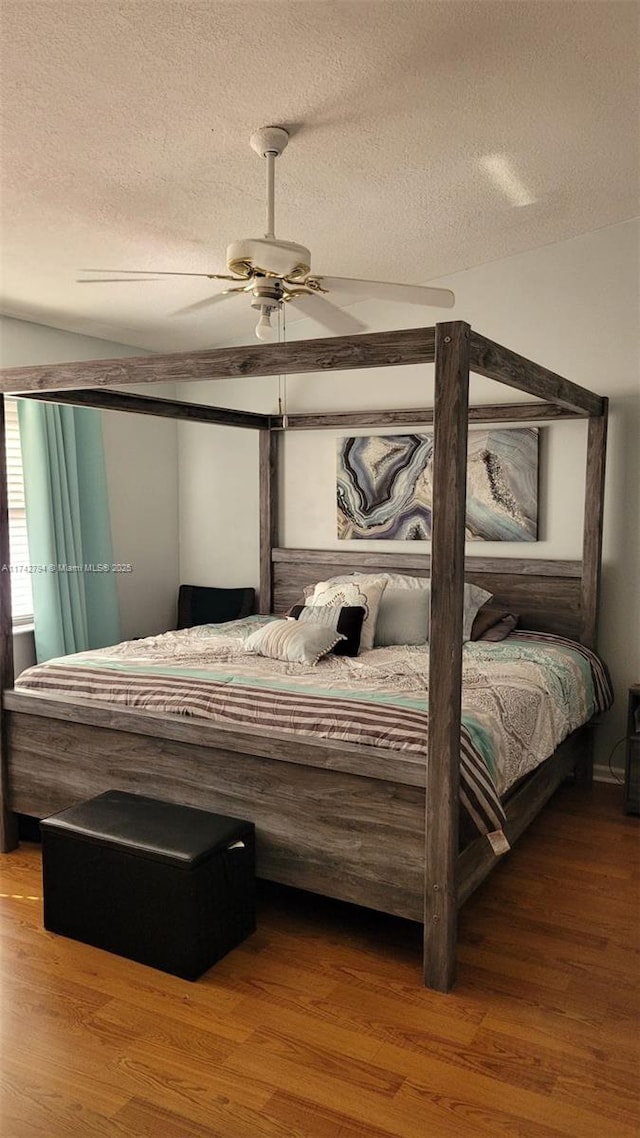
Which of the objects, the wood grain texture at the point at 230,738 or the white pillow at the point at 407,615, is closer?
the wood grain texture at the point at 230,738

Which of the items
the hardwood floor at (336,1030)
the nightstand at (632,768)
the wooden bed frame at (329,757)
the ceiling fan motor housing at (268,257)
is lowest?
the hardwood floor at (336,1030)

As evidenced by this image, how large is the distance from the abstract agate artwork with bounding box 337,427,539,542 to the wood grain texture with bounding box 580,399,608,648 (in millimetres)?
325

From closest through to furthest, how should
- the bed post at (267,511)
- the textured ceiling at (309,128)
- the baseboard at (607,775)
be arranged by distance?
1. the textured ceiling at (309,128)
2. the baseboard at (607,775)
3. the bed post at (267,511)

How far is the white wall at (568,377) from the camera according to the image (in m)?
4.36

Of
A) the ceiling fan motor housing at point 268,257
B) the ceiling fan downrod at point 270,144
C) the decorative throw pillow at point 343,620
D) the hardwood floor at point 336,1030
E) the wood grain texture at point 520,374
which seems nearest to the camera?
the hardwood floor at point 336,1030

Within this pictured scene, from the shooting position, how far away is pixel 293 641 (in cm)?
393

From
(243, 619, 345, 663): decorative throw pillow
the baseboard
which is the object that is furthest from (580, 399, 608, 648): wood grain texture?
(243, 619, 345, 663): decorative throw pillow

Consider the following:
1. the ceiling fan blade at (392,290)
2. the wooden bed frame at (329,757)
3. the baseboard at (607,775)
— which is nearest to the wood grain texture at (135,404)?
the wooden bed frame at (329,757)

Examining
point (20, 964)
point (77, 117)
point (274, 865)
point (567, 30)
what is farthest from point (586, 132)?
point (20, 964)

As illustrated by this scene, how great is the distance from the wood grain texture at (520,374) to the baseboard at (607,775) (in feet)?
6.04

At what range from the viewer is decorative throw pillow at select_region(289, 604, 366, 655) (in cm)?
412

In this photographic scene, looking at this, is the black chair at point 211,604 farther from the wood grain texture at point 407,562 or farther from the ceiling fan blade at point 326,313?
the ceiling fan blade at point 326,313

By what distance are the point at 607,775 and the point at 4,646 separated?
9.90 ft

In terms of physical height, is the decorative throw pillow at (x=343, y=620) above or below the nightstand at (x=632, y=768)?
above
